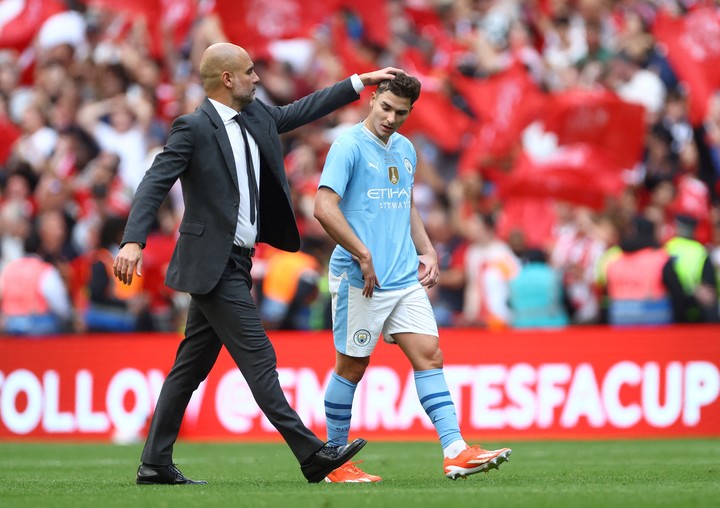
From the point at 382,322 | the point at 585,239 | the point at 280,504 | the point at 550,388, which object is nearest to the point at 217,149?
the point at 382,322

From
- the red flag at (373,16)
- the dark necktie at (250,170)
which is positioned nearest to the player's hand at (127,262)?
the dark necktie at (250,170)

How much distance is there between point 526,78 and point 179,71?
204 inches

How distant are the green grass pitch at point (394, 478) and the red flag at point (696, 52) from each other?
5.29 m

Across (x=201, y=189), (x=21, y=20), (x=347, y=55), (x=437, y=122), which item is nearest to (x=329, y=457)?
(x=201, y=189)

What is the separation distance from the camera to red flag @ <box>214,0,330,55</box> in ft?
60.2

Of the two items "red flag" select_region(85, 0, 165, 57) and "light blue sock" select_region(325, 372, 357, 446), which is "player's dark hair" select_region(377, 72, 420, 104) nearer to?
"light blue sock" select_region(325, 372, 357, 446)

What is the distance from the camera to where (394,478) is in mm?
9227

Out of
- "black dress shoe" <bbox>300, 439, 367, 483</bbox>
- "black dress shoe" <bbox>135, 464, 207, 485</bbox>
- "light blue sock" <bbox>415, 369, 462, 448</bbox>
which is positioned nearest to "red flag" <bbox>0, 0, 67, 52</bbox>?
"black dress shoe" <bbox>135, 464, 207, 485</bbox>

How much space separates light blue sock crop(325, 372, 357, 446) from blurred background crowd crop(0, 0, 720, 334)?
247 inches

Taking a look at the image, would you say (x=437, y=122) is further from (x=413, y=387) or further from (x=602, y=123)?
(x=413, y=387)

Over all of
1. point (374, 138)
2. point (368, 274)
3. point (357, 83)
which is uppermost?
point (357, 83)

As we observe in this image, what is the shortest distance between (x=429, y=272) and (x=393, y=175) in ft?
2.22

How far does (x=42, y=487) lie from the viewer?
8.67 meters

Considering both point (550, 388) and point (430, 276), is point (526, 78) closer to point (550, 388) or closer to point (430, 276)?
point (550, 388)
